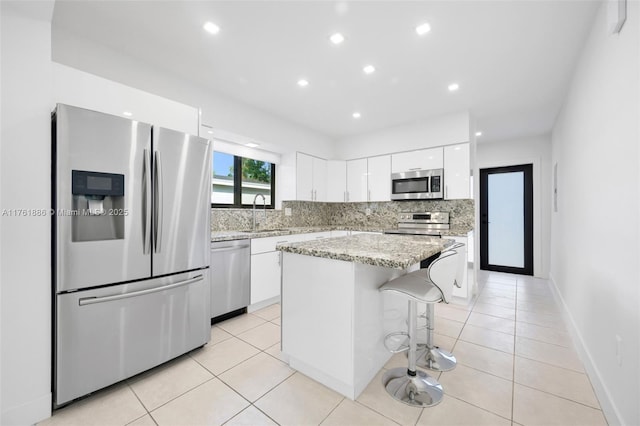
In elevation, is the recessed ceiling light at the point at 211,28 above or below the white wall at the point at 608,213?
above

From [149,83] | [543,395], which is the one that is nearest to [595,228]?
[543,395]

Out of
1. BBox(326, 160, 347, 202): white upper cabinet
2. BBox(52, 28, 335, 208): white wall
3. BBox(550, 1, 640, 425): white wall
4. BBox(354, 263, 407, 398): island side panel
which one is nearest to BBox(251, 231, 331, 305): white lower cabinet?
→ BBox(52, 28, 335, 208): white wall

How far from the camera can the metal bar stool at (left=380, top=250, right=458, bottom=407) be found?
1602 mm

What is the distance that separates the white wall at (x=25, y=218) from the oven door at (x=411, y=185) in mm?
3965

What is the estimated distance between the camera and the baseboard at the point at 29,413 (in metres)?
1.42

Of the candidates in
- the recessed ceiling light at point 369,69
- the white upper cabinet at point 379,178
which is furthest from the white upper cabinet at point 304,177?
the recessed ceiling light at point 369,69

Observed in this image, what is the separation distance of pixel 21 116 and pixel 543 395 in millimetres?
3500

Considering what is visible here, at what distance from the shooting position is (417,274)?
2.02 m

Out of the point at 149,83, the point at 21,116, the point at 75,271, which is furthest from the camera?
the point at 149,83

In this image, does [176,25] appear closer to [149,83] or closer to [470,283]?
[149,83]

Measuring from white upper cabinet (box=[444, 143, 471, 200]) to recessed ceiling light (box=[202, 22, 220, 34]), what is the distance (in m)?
3.21

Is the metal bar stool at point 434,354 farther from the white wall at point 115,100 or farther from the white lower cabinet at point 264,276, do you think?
the white wall at point 115,100

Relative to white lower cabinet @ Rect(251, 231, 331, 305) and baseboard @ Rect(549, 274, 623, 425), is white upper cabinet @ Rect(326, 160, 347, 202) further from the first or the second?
baseboard @ Rect(549, 274, 623, 425)

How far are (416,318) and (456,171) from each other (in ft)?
9.15
